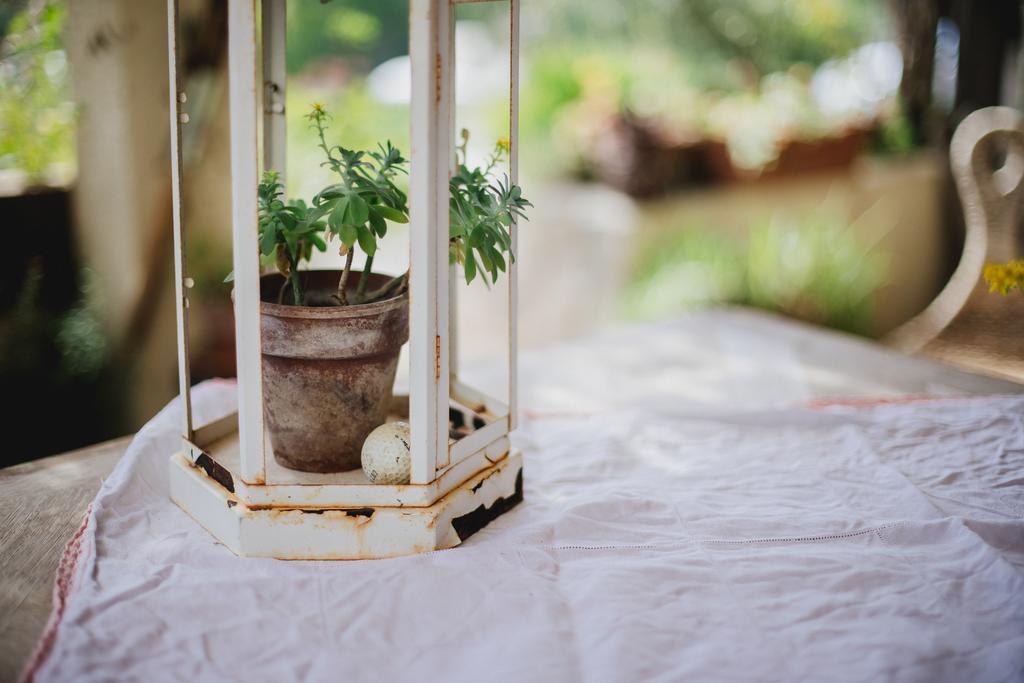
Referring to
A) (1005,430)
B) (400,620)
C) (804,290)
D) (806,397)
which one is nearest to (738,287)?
(804,290)

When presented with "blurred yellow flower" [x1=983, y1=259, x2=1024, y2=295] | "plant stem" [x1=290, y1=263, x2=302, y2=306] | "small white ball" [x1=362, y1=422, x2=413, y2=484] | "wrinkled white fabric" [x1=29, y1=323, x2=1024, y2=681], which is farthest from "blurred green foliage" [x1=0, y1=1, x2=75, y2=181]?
"blurred yellow flower" [x1=983, y1=259, x2=1024, y2=295]

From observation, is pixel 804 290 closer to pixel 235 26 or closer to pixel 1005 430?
pixel 1005 430

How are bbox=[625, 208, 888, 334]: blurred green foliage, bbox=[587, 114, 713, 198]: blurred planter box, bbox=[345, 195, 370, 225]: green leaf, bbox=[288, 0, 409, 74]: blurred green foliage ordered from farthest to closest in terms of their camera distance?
bbox=[288, 0, 409, 74]: blurred green foliage, bbox=[587, 114, 713, 198]: blurred planter box, bbox=[625, 208, 888, 334]: blurred green foliage, bbox=[345, 195, 370, 225]: green leaf

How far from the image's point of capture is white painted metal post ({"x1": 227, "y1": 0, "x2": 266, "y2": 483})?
105 cm

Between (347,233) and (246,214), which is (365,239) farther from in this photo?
(246,214)

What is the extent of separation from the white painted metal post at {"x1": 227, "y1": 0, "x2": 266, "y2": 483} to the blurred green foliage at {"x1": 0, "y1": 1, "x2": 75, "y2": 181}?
5.71ft

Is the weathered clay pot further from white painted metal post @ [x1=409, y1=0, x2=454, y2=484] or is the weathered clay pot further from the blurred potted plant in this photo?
white painted metal post @ [x1=409, y1=0, x2=454, y2=484]

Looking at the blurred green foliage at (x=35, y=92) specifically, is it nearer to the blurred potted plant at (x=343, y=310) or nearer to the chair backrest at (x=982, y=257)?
→ the blurred potted plant at (x=343, y=310)

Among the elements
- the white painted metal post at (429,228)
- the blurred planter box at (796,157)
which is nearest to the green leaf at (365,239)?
the white painted metal post at (429,228)

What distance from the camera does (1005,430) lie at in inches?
63.8

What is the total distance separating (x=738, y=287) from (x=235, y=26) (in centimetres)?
307

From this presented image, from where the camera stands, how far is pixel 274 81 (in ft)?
4.75

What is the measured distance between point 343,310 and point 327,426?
0.20m

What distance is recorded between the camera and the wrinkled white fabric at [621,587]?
1019mm
